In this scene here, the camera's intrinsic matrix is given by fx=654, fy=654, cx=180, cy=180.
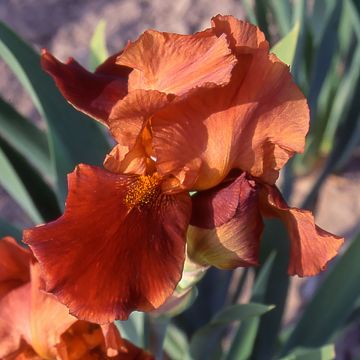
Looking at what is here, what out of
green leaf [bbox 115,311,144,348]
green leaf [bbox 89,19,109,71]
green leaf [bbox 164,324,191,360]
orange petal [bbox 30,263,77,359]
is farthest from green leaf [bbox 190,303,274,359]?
green leaf [bbox 89,19,109,71]

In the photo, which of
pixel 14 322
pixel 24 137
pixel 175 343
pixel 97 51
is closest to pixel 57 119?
pixel 24 137

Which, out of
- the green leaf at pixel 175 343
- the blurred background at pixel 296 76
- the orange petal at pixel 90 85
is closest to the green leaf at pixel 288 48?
the blurred background at pixel 296 76

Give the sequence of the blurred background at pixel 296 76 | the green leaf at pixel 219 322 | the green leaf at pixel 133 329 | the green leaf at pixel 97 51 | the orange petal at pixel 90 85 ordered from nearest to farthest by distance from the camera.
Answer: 1. the orange petal at pixel 90 85
2. the green leaf at pixel 219 322
3. the green leaf at pixel 133 329
4. the green leaf at pixel 97 51
5. the blurred background at pixel 296 76

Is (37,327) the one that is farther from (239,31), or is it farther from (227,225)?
(239,31)

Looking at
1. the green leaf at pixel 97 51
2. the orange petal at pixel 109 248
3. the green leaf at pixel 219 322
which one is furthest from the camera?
the green leaf at pixel 97 51

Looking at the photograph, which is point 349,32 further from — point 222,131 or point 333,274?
point 222,131

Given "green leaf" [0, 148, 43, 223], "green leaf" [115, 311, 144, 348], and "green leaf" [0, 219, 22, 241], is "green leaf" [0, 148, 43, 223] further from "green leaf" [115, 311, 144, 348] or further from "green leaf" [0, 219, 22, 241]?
"green leaf" [115, 311, 144, 348]

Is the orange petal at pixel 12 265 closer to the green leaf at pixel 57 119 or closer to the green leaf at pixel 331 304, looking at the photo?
the green leaf at pixel 57 119
